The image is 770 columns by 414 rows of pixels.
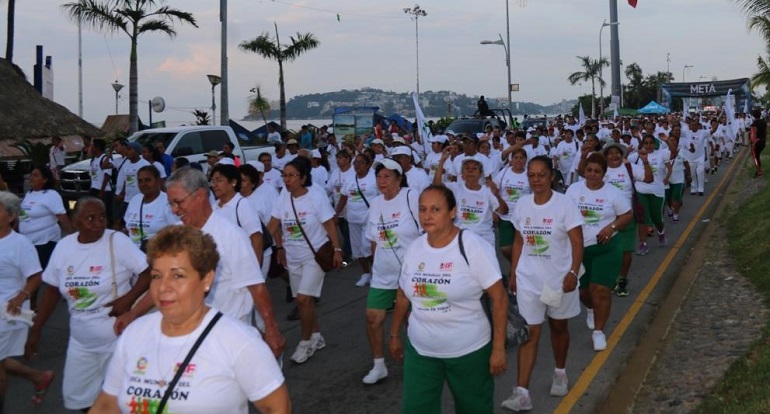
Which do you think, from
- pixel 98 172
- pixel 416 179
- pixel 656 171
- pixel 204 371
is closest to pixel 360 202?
pixel 416 179

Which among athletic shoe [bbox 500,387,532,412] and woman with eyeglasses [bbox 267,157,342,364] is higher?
woman with eyeglasses [bbox 267,157,342,364]

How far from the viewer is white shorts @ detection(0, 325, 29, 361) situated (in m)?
5.33

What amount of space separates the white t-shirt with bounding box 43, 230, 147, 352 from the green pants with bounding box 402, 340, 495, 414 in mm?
1863

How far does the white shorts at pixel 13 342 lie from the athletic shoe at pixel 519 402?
10.8ft

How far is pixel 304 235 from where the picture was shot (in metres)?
7.09

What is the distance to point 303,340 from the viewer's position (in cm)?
730

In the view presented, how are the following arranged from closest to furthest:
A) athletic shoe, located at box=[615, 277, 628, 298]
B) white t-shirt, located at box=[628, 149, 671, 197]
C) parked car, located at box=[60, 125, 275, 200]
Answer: athletic shoe, located at box=[615, 277, 628, 298] < white t-shirt, located at box=[628, 149, 671, 197] < parked car, located at box=[60, 125, 275, 200]

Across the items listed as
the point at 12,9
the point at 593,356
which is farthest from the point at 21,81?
the point at 593,356

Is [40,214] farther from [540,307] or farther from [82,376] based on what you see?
[540,307]

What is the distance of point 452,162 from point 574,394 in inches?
288

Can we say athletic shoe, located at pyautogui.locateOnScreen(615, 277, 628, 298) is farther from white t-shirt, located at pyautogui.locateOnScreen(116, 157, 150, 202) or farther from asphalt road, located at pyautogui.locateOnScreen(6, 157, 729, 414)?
white t-shirt, located at pyautogui.locateOnScreen(116, 157, 150, 202)

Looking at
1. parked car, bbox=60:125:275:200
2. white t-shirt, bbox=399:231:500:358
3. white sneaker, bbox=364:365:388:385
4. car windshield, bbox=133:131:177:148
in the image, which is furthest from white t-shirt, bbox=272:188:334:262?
car windshield, bbox=133:131:177:148

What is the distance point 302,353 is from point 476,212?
7.29 feet

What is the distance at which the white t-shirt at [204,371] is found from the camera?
281 cm
